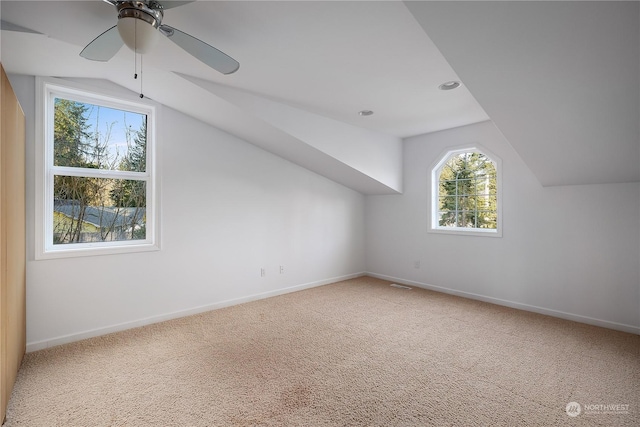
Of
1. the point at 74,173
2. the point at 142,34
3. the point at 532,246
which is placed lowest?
the point at 532,246

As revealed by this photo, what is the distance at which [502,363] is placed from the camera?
2500 millimetres

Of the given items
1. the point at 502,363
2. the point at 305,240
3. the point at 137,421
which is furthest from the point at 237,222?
the point at 502,363

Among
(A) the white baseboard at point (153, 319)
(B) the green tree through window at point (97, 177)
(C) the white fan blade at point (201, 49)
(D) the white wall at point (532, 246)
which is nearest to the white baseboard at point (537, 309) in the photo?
(D) the white wall at point (532, 246)

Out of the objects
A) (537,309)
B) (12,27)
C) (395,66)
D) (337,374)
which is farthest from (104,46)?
(537,309)

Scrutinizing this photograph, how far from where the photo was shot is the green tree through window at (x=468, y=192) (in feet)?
13.9

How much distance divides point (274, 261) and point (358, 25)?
3196mm

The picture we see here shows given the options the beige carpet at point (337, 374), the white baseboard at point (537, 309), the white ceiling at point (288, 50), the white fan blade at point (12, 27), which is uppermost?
the white ceiling at point (288, 50)

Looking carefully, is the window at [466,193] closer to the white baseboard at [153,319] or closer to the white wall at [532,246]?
the white wall at [532,246]

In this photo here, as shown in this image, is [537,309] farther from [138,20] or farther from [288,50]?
[138,20]

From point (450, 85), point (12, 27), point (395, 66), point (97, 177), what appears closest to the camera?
point (12, 27)

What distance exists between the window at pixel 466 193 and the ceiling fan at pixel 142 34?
12.0ft

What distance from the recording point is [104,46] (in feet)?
5.86

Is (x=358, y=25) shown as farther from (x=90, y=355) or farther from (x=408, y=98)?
(x=90, y=355)

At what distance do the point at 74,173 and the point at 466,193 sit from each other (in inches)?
187
